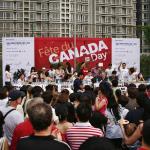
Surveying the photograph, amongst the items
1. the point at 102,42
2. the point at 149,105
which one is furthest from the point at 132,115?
the point at 102,42

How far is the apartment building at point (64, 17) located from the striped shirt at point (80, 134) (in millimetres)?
36659

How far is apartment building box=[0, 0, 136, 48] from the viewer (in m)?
44.3

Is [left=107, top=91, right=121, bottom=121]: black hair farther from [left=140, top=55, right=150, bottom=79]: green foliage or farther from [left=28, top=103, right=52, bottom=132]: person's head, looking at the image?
[left=140, top=55, right=150, bottom=79]: green foliage

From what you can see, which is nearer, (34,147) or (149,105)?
(34,147)

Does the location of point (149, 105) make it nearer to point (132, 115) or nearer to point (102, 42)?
point (132, 115)

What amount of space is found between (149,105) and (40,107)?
6.67 feet

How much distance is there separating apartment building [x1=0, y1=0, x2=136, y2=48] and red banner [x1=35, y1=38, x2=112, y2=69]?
16.4 meters

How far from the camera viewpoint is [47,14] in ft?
153

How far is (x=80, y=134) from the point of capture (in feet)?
16.9

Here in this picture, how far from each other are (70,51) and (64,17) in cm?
2309

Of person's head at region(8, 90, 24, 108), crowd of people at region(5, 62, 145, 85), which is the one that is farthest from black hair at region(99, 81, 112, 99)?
crowd of people at region(5, 62, 145, 85)

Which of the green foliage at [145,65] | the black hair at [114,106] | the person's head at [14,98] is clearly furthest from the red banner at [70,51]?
the person's head at [14,98]

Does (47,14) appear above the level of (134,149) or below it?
above

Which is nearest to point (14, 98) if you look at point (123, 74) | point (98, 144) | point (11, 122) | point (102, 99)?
point (11, 122)
